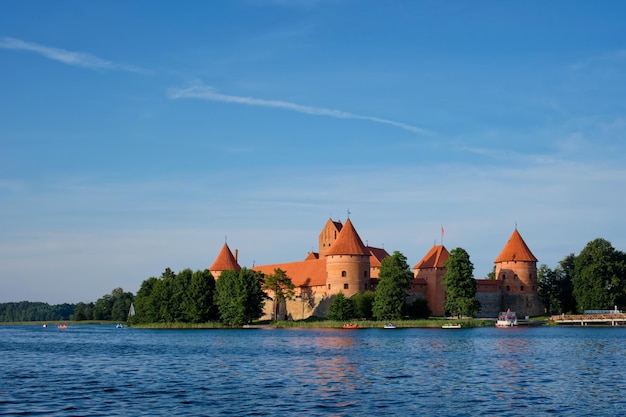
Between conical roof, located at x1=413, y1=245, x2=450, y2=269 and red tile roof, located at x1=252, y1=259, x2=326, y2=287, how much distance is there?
1055 cm

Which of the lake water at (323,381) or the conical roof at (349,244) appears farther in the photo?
the conical roof at (349,244)

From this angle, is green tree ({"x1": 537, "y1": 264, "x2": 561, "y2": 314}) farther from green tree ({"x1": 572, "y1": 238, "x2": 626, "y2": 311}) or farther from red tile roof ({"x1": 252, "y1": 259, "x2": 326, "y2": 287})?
red tile roof ({"x1": 252, "y1": 259, "x2": 326, "y2": 287})

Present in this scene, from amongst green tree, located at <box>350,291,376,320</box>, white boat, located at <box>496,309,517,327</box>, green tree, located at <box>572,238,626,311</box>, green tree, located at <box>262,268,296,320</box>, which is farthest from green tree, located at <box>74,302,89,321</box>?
green tree, located at <box>572,238,626,311</box>

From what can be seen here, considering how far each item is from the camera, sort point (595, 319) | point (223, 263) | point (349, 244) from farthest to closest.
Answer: point (223, 263) → point (349, 244) → point (595, 319)

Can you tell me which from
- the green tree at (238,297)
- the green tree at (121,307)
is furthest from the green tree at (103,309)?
the green tree at (238,297)

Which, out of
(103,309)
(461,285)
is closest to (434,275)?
(461,285)

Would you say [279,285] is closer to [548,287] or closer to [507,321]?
[507,321]

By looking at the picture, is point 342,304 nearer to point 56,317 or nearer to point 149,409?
point 149,409

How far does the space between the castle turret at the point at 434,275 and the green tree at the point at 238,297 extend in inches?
751

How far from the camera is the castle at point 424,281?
259 feet

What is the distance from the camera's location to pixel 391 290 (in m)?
68.6

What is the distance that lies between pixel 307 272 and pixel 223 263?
410 inches

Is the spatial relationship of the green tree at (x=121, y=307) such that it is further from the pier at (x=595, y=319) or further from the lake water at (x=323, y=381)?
the lake water at (x=323, y=381)

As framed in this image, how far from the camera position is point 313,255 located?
108625 mm
